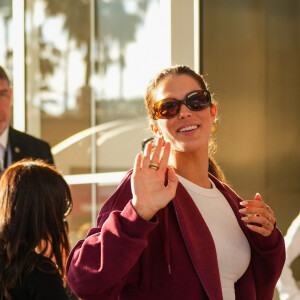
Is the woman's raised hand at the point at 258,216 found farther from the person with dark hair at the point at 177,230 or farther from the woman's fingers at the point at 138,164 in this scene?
the woman's fingers at the point at 138,164

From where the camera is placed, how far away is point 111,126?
6051mm

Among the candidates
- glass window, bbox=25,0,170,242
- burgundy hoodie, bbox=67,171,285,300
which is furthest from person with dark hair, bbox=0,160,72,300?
glass window, bbox=25,0,170,242

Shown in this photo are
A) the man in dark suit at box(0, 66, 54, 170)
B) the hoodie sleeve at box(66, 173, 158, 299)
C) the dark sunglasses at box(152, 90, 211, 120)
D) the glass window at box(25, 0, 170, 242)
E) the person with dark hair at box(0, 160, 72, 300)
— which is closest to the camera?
the hoodie sleeve at box(66, 173, 158, 299)

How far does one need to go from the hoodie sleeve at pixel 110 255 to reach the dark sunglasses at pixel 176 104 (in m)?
0.44

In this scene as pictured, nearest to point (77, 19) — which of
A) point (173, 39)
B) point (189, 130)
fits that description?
point (173, 39)

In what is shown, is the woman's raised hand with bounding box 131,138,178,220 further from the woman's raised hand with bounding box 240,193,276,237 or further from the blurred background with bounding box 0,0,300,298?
the blurred background with bounding box 0,0,300,298

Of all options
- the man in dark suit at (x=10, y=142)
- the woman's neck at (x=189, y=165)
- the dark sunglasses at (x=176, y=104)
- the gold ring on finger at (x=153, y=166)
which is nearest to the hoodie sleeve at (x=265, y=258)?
the woman's neck at (x=189, y=165)

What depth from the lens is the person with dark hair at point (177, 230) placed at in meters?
2.05

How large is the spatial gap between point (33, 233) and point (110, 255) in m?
0.95

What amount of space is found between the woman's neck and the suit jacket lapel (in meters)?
0.14

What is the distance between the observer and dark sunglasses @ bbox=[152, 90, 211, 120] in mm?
2438

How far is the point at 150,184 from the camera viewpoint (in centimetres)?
209

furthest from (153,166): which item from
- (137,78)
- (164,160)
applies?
(137,78)

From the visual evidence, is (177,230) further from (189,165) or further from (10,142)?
(10,142)
